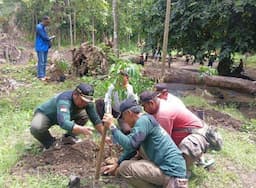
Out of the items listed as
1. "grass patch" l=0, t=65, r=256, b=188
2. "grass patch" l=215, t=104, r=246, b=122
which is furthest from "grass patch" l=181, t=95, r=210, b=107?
"grass patch" l=215, t=104, r=246, b=122

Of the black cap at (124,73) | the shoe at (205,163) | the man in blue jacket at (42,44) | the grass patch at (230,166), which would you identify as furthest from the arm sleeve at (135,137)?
the man in blue jacket at (42,44)

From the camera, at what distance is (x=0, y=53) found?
13547mm

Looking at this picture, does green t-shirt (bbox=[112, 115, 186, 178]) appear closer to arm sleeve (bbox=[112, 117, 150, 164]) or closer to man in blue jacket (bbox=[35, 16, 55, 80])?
arm sleeve (bbox=[112, 117, 150, 164])

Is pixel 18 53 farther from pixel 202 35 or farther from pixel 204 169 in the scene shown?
pixel 204 169

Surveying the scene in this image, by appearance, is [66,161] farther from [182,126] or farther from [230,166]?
[230,166]

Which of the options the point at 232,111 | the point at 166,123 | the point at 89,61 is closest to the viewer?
the point at 166,123

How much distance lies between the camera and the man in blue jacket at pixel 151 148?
324cm

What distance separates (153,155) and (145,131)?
0.33m

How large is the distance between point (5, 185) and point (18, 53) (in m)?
11.1

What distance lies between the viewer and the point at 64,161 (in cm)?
436

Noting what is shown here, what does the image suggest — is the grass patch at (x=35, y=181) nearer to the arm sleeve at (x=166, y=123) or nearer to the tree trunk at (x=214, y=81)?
the arm sleeve at (x=166, y=123)

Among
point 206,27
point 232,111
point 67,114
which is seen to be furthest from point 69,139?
point 206,27

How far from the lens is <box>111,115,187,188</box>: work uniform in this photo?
3236 mm

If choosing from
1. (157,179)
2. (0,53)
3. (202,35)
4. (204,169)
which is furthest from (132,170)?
(0,53)
